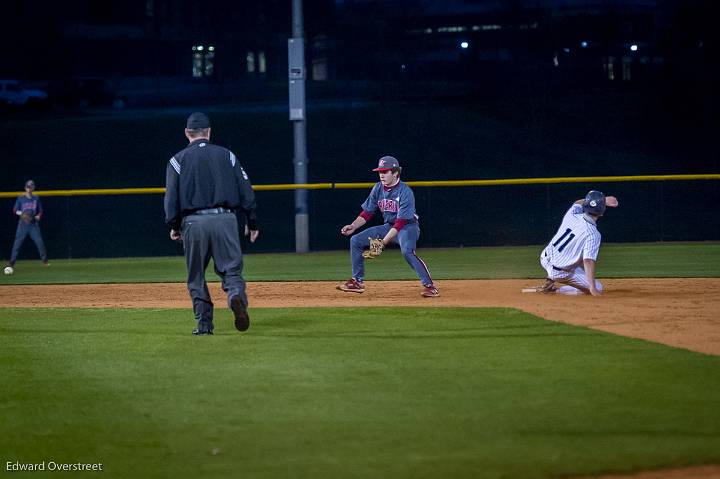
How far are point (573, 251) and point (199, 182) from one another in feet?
16.1

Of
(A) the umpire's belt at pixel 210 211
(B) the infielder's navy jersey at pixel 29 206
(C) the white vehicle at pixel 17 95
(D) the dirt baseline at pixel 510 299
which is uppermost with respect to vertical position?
(C) the white vehicle at pixel 17 95

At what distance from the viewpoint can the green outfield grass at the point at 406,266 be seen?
56.4ft

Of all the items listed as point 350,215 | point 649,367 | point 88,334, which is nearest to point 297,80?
point 350,215

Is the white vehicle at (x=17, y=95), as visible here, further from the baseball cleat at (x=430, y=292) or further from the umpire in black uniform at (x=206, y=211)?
the umpire in black uniform at (x=206, y=211)

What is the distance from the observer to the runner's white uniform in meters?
12.0

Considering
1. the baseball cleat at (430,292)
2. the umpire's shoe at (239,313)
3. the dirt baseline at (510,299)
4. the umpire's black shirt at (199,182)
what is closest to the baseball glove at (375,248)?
the dirt baseline at (510,299)

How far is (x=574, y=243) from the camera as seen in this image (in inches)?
478

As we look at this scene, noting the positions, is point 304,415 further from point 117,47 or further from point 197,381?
point 117,47

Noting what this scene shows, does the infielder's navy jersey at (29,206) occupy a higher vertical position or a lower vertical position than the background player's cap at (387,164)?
lower

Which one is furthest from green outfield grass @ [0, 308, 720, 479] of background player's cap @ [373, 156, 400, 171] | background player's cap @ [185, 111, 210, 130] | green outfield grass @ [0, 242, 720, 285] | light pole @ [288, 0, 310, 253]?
light pole @ [288, 0, 310, 253]

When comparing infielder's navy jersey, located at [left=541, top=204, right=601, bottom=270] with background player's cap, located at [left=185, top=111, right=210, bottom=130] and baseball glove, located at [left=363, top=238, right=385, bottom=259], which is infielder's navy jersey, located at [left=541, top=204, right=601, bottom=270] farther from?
background player's cap, located at [left=185, top=111, right=210, bottom=130]

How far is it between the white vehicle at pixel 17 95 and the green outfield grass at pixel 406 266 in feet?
84.8

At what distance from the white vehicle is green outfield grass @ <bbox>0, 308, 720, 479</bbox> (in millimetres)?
39967

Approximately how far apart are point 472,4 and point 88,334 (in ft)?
141
